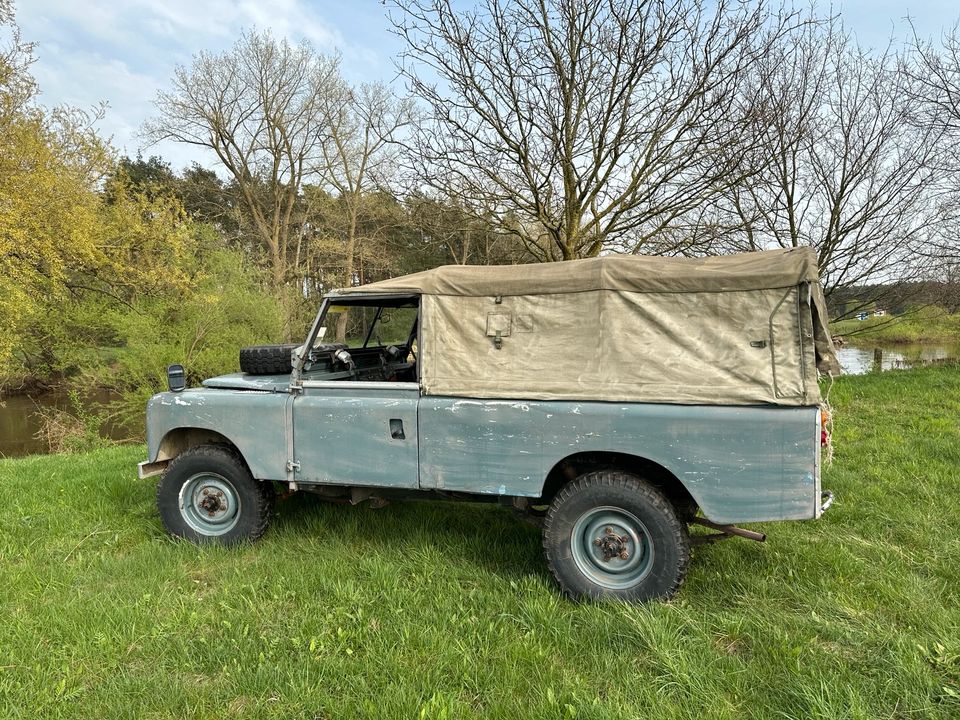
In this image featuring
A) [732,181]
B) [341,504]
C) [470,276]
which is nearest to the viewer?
[470,276]

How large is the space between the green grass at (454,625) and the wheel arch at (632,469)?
A: 1.64 ft

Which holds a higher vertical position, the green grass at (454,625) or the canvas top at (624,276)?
the canvas top at (624,276)

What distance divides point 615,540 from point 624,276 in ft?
5.19

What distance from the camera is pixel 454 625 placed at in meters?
3.14

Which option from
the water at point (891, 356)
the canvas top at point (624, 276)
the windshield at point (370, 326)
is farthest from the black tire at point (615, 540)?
the water at point (891, 356)

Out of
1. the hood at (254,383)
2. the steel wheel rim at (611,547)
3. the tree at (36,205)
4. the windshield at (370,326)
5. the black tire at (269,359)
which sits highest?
the tree at (36,205)

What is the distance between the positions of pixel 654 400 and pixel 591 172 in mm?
6182

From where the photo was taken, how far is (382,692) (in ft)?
8.61

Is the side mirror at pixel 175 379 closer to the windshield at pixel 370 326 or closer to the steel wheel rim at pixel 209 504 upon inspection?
the steel wheel rim at pixel 209 504

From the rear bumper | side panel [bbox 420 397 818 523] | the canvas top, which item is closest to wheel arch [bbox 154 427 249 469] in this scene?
the rear bumper

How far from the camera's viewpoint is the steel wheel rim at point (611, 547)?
3375 millimetres

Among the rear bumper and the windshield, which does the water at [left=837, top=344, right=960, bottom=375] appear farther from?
the rear bumper

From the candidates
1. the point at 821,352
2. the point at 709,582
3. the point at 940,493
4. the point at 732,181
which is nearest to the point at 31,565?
Result: the point at 709,582

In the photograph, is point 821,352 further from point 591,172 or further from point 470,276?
point 591,172
